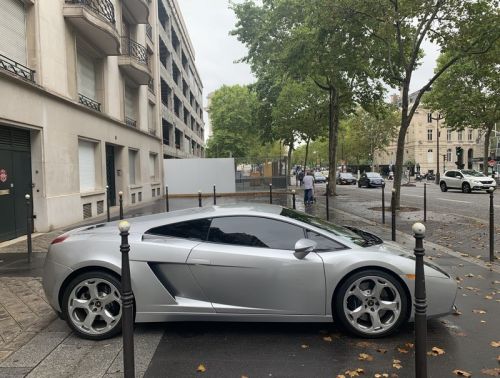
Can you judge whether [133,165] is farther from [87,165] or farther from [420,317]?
[420,317]

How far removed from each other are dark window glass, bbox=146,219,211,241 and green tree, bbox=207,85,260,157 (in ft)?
151

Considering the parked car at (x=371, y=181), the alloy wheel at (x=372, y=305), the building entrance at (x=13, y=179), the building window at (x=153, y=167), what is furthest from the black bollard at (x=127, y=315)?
the parked car at (x=371, y=181)

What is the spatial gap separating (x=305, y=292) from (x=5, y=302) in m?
3.86

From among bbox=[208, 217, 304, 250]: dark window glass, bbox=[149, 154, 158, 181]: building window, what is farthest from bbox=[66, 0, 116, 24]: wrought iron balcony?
bbox=[208, 217, 304, 250]: dark window glass

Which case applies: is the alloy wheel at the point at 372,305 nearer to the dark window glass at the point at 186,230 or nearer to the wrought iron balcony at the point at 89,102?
the dark window glass at the point at 186,230

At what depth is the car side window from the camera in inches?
169

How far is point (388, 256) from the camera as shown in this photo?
4.26m

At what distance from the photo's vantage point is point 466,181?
26.9m

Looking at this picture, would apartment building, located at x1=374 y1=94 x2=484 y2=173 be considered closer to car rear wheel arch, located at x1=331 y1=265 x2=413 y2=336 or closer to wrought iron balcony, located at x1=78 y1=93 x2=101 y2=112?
wrought iron balcony, located at x1=78 y1=93 x2=101 y2=112

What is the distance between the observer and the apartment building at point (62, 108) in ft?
34.4

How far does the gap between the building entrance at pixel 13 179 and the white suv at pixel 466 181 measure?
24821mm

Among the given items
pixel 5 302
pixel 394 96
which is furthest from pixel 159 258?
pixel 394 96

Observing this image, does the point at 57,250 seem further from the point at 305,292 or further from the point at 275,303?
the point at 305,292

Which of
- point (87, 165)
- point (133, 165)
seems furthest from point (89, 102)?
point (133, 165)
